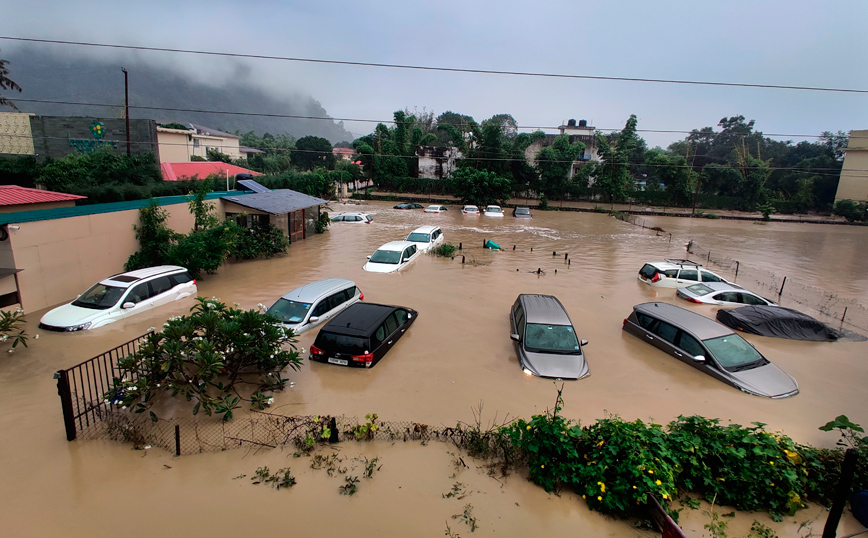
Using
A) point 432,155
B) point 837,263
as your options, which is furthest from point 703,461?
point 432,155

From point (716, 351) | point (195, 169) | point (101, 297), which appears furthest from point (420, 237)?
point (195, 169)

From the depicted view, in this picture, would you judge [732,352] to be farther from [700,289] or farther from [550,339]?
[700,289]

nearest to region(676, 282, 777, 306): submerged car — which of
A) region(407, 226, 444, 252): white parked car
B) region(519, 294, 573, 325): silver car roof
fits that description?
region(519, 294, 573, 325): silver car roof

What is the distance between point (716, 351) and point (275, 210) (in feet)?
57.6

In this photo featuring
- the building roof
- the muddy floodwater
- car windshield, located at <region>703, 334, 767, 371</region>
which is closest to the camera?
the muddy floodwater

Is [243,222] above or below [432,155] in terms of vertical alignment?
below

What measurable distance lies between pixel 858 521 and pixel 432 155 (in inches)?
2117

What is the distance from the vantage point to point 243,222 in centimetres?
2114

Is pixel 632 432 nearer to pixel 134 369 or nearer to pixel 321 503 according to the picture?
pixel 321 503

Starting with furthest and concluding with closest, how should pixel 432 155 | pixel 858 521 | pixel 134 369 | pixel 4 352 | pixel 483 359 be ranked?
pixel 432 155
pixel 483 359
pixel 4 352
pixel 134 369
pixel 858 521

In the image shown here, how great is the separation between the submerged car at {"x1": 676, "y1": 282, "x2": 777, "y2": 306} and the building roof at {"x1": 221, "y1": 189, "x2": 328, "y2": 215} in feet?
55.3

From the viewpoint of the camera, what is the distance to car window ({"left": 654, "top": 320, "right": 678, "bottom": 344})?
10523 millimetres

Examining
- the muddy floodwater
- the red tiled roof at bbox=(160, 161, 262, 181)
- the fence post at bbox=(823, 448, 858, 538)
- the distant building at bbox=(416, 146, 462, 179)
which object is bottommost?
the muddy floodwater

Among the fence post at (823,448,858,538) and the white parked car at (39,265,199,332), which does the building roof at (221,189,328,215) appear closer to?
the white parked car at (39,265,199,332)
